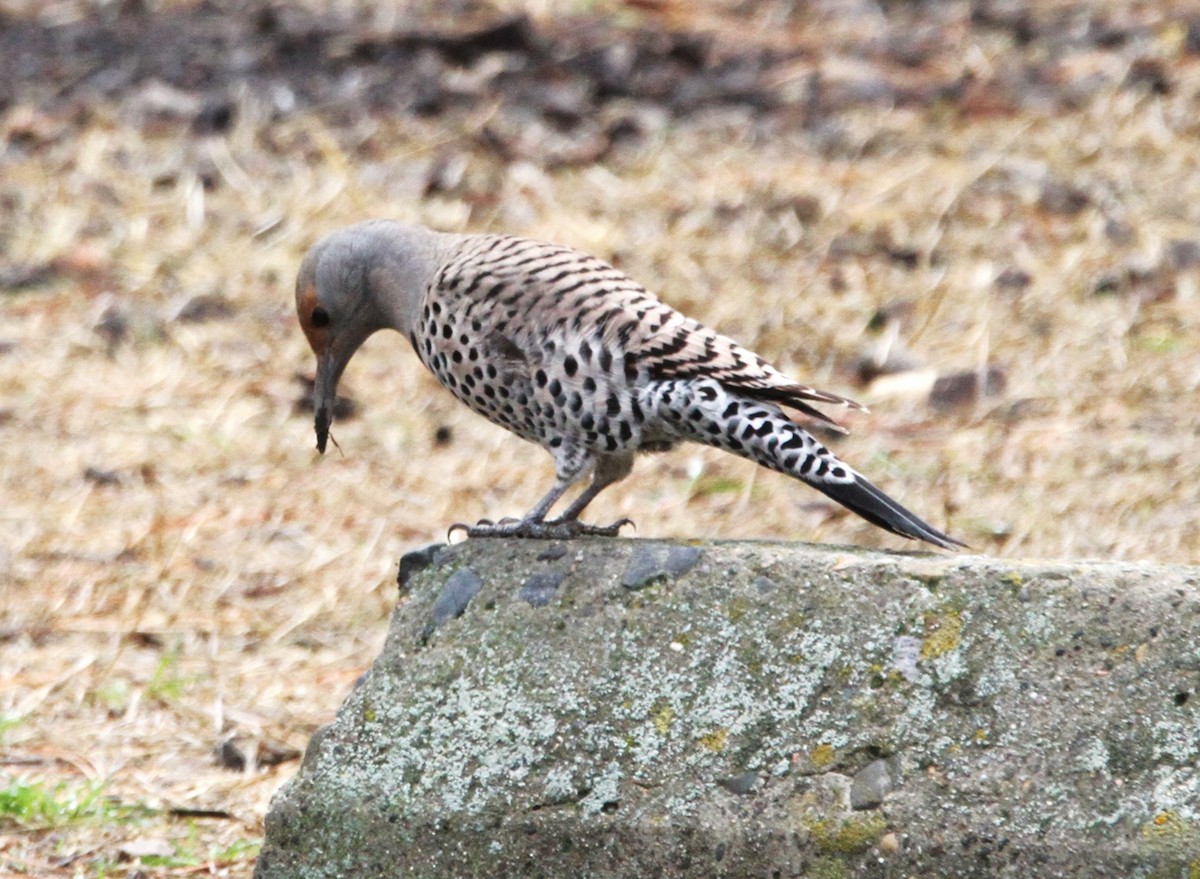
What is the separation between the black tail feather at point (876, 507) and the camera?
12.6 feet

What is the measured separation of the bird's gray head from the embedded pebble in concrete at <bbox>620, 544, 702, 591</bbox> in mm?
1183

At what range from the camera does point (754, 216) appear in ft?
26.6

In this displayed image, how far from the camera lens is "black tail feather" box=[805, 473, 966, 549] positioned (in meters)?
3.84

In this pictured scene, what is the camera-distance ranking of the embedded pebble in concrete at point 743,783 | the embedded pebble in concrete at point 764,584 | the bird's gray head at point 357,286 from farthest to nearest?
the bird's gray head at point 357,286 < the embedded pebble in concrete at point 764,584 < the embedded pebble in concrete at point 743,783

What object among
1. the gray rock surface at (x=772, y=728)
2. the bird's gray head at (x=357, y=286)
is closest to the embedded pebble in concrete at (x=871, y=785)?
the gray rock surface at (x=772, y=728)

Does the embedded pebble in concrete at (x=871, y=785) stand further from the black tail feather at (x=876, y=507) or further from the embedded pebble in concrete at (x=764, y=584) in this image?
the black tail feather at (x=876, y=507)

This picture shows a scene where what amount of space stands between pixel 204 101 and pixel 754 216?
116 inches

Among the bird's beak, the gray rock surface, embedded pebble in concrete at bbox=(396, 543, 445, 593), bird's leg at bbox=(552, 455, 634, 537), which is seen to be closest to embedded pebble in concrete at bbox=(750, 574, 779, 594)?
the gray rock surface

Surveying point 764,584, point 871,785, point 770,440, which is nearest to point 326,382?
point 770,440

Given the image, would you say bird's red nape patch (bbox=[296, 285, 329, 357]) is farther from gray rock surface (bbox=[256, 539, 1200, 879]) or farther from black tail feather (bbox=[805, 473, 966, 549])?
black tail feather (bbox=[805, 473, 966, 549])

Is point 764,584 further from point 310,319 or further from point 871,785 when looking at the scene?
point 310,319

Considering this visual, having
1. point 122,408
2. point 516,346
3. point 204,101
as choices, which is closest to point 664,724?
point 516,346

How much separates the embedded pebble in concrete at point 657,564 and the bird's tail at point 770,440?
421 millimetres

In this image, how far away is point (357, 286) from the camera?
475 cm
